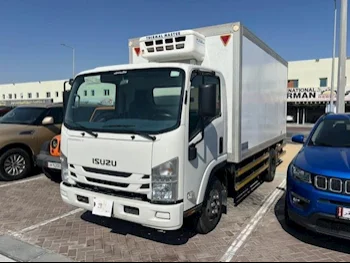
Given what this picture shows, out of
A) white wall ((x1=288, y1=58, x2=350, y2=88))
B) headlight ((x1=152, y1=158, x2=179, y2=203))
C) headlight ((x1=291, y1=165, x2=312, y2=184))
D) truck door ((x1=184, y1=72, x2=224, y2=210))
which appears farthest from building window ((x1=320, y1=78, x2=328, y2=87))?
headlight ((x1=152, y1=158, x2=179, y2=203))

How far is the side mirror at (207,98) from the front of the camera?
351 centimetres

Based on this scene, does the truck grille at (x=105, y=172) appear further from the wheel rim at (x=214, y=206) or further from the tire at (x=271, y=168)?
the tire at (x=271, y=168)

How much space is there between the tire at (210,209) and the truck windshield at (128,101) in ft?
4.32

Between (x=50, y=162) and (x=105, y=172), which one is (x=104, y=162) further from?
(x=50, y=162)

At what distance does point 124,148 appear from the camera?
3564 mm

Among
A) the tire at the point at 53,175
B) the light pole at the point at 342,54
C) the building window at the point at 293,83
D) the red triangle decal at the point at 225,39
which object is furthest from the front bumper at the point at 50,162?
the building window at the point at 293,83

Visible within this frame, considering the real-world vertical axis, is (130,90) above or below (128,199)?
above

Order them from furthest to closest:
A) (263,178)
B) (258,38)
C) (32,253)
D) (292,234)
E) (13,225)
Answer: (263,178)
(258,38)
(13,225)
(292,234)
(32,253)

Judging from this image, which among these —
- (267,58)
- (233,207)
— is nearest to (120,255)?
(233,207)

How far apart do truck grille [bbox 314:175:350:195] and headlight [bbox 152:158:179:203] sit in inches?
71.3

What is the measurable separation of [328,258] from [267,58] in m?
4.11

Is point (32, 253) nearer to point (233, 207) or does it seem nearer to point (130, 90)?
point (130, 90)

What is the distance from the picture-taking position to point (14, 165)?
24.7 ft

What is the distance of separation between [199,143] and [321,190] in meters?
1.62
